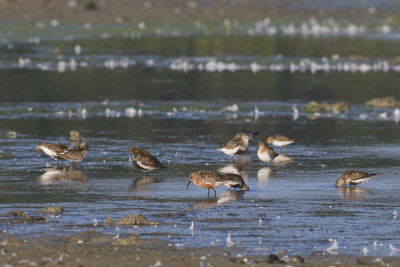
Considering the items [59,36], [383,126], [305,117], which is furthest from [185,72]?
[59,36]

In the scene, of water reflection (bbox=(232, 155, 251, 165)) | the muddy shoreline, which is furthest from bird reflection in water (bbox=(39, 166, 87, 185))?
→ the muddy shoreline

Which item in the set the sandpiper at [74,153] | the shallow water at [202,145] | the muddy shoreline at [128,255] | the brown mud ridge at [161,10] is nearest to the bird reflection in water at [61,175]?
the shallow water at [202,145]

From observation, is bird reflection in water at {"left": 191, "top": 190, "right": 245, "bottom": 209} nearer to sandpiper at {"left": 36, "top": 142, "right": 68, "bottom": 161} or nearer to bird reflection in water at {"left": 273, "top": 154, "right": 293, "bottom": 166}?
bird reflection in water at {"left": 273, "top": 154, "right": 293, "bottom": 166}

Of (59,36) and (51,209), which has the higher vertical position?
(59,36)

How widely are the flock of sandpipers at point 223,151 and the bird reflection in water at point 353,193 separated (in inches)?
5.2

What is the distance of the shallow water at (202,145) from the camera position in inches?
666

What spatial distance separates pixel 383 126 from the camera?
30500mm

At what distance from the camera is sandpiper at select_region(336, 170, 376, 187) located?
20.7 meters

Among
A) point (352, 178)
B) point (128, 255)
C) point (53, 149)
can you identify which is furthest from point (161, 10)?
point (128, 255)

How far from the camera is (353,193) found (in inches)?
801

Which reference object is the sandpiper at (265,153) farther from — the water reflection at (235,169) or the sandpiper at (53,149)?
the sandpiper at (53,149)

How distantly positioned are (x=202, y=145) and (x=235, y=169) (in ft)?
11.6

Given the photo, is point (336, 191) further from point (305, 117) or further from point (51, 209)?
point (305, 117)

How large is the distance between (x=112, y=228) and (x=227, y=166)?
297 inches
